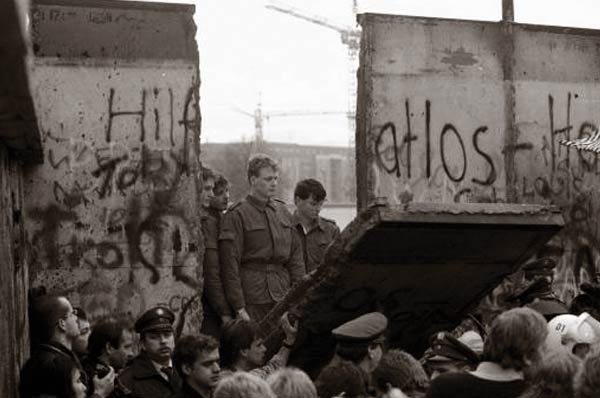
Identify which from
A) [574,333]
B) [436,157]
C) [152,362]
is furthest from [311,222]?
[574,333]

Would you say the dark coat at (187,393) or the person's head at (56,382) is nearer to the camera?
the dark coat at (187,393)

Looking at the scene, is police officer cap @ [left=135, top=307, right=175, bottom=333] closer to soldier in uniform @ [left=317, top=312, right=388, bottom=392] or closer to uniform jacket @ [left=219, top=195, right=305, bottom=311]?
soldier in uniform @ [left=317, top=312, right=388, bottom=392]

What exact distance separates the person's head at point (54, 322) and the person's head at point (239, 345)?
0.98m

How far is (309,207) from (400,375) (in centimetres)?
469

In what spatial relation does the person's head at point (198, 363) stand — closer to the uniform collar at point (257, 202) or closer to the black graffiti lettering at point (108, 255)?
the uniform collar at point (257, 202)

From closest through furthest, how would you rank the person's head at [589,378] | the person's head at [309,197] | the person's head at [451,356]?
1. the person's head at [589,378]
2. the person's head at [451,356]
3. the person's head at [309,197]

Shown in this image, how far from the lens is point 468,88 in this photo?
41.1 ft

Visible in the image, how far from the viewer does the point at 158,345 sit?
8.20 metres

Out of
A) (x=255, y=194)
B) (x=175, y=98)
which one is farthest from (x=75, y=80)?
(x=255, y=194)

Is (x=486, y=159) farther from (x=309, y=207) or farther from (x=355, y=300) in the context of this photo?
(x=355, y=300)

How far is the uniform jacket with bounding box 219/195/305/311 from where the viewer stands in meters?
10.6

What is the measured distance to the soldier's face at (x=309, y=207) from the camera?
1121 centimetres

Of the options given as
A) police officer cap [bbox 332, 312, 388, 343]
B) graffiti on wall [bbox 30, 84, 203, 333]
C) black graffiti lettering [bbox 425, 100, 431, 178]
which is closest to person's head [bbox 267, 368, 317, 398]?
police officer cap [bbox 332, 312, 388, 343]

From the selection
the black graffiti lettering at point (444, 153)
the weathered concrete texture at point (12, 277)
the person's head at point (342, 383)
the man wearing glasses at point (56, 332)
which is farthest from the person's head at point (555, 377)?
the black graffiti lettering at point (444, 153)
